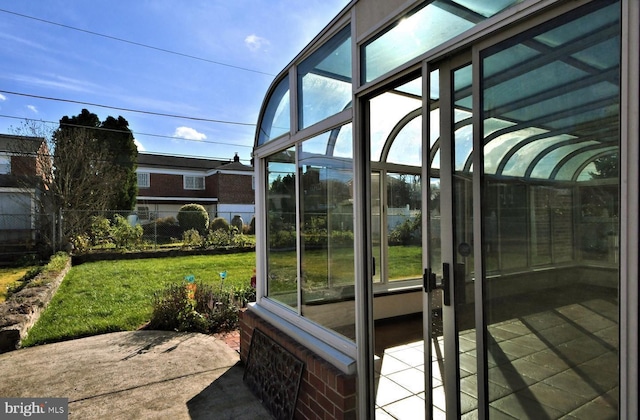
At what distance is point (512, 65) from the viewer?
150 cm

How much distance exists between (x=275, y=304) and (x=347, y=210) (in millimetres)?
1531

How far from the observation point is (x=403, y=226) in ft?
15.0

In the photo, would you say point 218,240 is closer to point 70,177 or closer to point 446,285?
point 70,177

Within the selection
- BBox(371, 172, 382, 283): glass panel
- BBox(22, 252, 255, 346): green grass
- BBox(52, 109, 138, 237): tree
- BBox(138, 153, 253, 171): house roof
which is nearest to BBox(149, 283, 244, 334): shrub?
BBox(22, 252, 255, 346): green grass

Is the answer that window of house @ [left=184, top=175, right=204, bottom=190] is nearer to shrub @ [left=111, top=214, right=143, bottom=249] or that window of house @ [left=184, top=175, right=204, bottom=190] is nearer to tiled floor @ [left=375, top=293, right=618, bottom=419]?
shrub @ [left=111, top=214, right=143, bottom=249]

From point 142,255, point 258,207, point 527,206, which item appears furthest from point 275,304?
point 142,255

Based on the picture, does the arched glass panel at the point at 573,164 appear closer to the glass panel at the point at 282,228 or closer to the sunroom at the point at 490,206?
the sunroom at the point at 490,206

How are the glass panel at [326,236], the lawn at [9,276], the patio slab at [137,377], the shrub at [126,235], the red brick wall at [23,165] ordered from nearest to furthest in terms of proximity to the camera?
the glass panel at [326,236] → the patio slab at [137,377] → the lawn at [9,276] → the red brick wall at [23,165] → the shrub at [126,235]

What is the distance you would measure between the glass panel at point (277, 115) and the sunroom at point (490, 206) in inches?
16.1

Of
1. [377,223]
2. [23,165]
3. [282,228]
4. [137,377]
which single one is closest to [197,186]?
[23,165]

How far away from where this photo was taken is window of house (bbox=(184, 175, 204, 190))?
27.7 metres

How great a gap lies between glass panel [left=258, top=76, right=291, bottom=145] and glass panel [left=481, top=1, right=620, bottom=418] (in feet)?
7.11

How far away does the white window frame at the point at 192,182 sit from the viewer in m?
27.7

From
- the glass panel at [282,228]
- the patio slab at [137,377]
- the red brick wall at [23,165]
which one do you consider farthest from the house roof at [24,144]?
the glass panel at [282,228]
